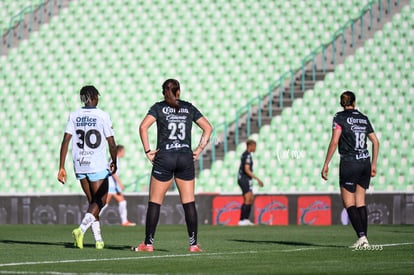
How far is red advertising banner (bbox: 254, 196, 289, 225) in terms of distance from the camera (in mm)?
26609

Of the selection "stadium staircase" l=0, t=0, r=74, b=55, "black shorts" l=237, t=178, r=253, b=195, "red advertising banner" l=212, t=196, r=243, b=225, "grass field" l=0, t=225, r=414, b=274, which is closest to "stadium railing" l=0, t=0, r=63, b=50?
"stadium staircase" l=0, t=0, r=74, b=55

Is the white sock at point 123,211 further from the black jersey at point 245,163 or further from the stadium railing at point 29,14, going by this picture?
the stadium railing at point 29,14

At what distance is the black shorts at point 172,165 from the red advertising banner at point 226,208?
14.1 meters

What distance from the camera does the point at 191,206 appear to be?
13.2 m

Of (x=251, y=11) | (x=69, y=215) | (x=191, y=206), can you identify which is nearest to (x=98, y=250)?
(x=191, y=206)

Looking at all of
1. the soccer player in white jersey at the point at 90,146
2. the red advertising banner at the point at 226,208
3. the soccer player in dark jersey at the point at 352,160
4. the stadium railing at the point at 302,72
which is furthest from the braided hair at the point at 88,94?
the stadium railing at the point at 302,72

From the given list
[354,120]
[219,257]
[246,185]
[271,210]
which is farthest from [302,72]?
[219,257]

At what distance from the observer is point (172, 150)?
13062 millimetres

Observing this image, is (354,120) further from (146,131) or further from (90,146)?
(90,146)

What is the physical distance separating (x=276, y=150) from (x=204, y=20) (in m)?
7.20

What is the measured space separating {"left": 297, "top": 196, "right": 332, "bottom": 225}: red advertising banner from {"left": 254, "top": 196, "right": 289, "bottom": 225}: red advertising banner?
39cm

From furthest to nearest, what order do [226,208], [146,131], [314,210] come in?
[226,208]
[314,210]
[146,131]

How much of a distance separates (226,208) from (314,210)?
2435 mm

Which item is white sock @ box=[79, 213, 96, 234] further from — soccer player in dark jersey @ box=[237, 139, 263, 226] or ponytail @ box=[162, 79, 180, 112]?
soccer player in dark jersey @ box=[237, 139, 263, 226]
